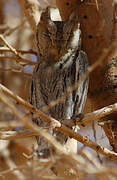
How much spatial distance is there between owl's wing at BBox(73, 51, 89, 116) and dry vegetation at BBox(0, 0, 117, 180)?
154 millimetres

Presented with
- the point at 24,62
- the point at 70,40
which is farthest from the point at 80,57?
the point at 24,62

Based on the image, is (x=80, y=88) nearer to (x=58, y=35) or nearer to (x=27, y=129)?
(x=58, y=35)

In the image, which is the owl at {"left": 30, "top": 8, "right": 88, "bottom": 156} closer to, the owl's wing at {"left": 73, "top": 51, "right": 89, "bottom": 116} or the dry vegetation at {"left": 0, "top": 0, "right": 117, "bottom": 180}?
the owl's wing at {"left": 73, "top": 51, "right": 89, "bottom": 116}

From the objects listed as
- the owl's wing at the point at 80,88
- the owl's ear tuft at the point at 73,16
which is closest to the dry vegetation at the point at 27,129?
the owl's wing at the point at 80,88

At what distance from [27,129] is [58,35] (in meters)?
1.20

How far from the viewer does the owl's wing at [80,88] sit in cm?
277

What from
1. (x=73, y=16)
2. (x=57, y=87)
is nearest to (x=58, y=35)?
(x=73, y=16)

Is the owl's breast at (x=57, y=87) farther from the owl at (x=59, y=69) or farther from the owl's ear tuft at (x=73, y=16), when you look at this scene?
the owl's ear tuft at (x=73, y=16)

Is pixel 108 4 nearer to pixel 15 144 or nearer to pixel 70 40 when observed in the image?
pixel 70 40

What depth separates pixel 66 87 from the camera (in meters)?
2.85

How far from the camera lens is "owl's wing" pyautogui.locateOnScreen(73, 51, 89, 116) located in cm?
277

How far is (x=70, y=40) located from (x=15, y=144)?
1.94 meters

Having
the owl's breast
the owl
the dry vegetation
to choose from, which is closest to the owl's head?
the owl

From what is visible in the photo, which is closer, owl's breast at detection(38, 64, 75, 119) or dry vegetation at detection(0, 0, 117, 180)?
dry vegetation at detection(0, 0, 117, 180)
